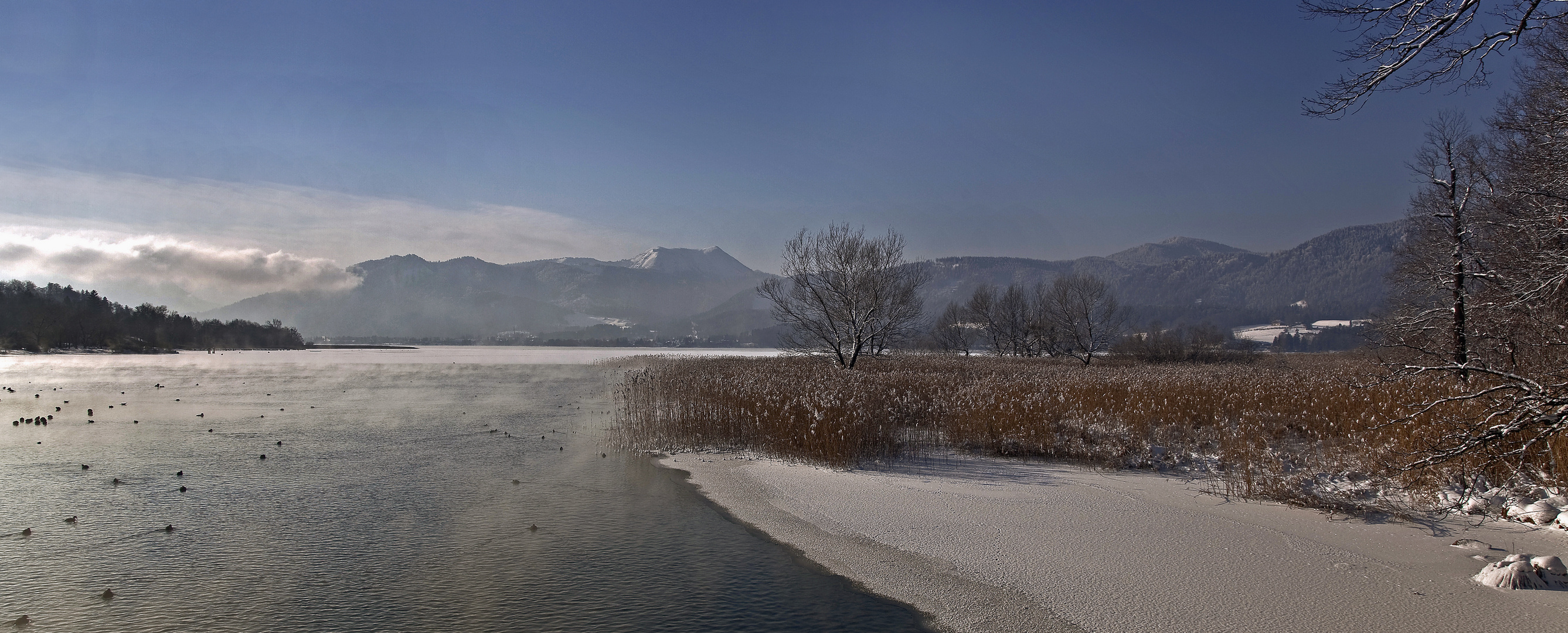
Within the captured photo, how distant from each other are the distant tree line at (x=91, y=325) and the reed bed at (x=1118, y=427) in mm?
83527

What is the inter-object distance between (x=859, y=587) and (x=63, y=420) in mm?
20313

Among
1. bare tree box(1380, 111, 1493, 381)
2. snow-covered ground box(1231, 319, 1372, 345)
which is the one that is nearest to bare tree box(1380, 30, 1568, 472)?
bare tree box(1380, 111, 1493, 381)

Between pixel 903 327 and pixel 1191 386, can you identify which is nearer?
pixel 1191 386

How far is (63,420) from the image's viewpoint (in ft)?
53.3

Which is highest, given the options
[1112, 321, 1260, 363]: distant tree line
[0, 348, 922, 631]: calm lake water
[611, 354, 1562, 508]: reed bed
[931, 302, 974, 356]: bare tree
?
[931, 302, 974, 356]: bare tree

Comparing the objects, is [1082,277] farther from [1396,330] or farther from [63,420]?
[63,420]

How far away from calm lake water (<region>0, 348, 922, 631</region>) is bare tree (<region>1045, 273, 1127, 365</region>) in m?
36.0

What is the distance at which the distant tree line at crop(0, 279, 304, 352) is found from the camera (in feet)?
222

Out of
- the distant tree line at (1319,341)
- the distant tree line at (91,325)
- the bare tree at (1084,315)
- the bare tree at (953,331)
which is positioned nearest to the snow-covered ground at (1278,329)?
the distant tree line at (1319,341)

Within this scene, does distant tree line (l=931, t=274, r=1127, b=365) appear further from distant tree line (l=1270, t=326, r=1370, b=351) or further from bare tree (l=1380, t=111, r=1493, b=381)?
distant tree line (l=1270, t=326, r=1370, b=351)

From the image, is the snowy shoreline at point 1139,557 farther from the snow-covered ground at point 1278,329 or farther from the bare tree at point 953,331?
the snow-covered ground at point 1278,329

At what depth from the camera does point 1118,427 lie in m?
11.6

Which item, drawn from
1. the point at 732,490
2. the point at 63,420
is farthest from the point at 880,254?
the point at 63,420

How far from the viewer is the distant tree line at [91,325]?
2667 inches
